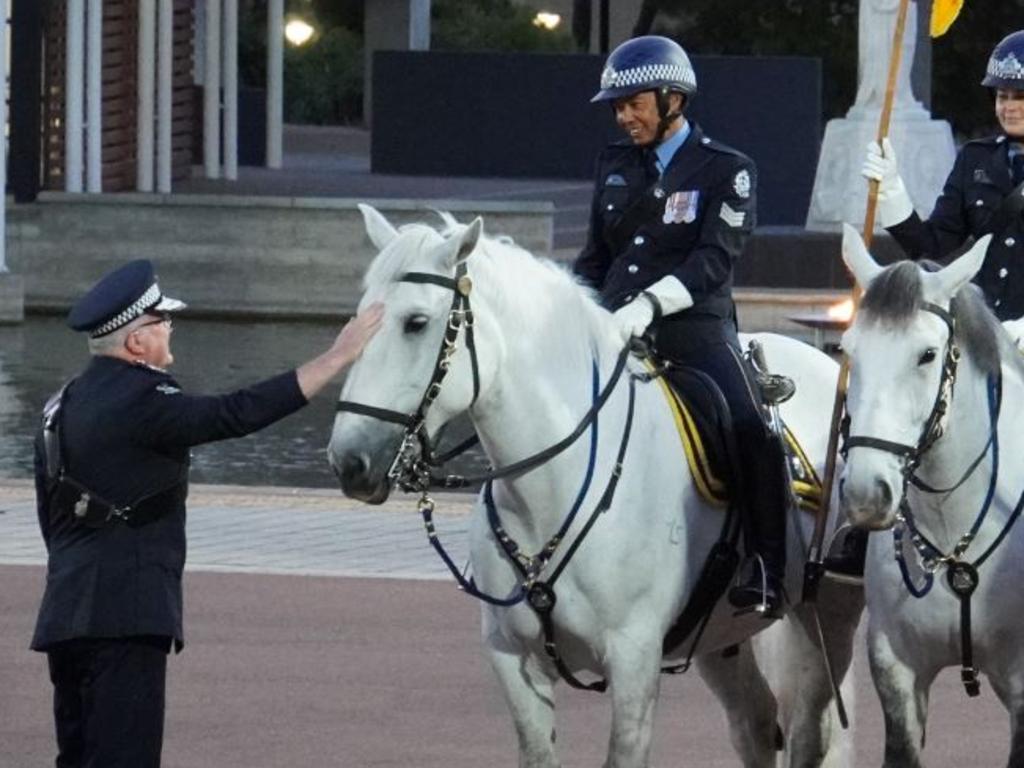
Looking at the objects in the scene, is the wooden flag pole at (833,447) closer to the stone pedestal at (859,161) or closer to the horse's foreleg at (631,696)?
the horse's foreleg at (631,696)

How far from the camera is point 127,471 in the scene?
671cm

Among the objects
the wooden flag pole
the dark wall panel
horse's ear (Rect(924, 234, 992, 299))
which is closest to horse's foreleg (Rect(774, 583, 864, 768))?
the wooden flag pole

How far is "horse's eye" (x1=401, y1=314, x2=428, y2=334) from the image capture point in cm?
660

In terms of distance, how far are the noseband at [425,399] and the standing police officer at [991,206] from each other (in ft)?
5.76

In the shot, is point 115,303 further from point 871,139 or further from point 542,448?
point 871,139

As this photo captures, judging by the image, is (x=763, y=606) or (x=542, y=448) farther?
(x=763, y=606)

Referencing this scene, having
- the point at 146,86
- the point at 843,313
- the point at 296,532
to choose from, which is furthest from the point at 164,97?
the point at 843,313

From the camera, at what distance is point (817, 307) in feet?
76.8

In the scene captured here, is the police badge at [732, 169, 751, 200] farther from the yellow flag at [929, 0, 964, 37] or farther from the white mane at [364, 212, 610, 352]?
the yellow flag at [929, 0, 964, 37]

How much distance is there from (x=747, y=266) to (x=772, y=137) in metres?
8.10

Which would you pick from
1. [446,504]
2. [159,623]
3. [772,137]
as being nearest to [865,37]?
[772,137]

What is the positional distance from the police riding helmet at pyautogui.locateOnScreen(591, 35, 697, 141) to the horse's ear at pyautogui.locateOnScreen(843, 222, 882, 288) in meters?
0.78

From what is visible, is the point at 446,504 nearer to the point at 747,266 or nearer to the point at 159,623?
the point at 159,623

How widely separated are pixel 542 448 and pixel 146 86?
80.2ft
